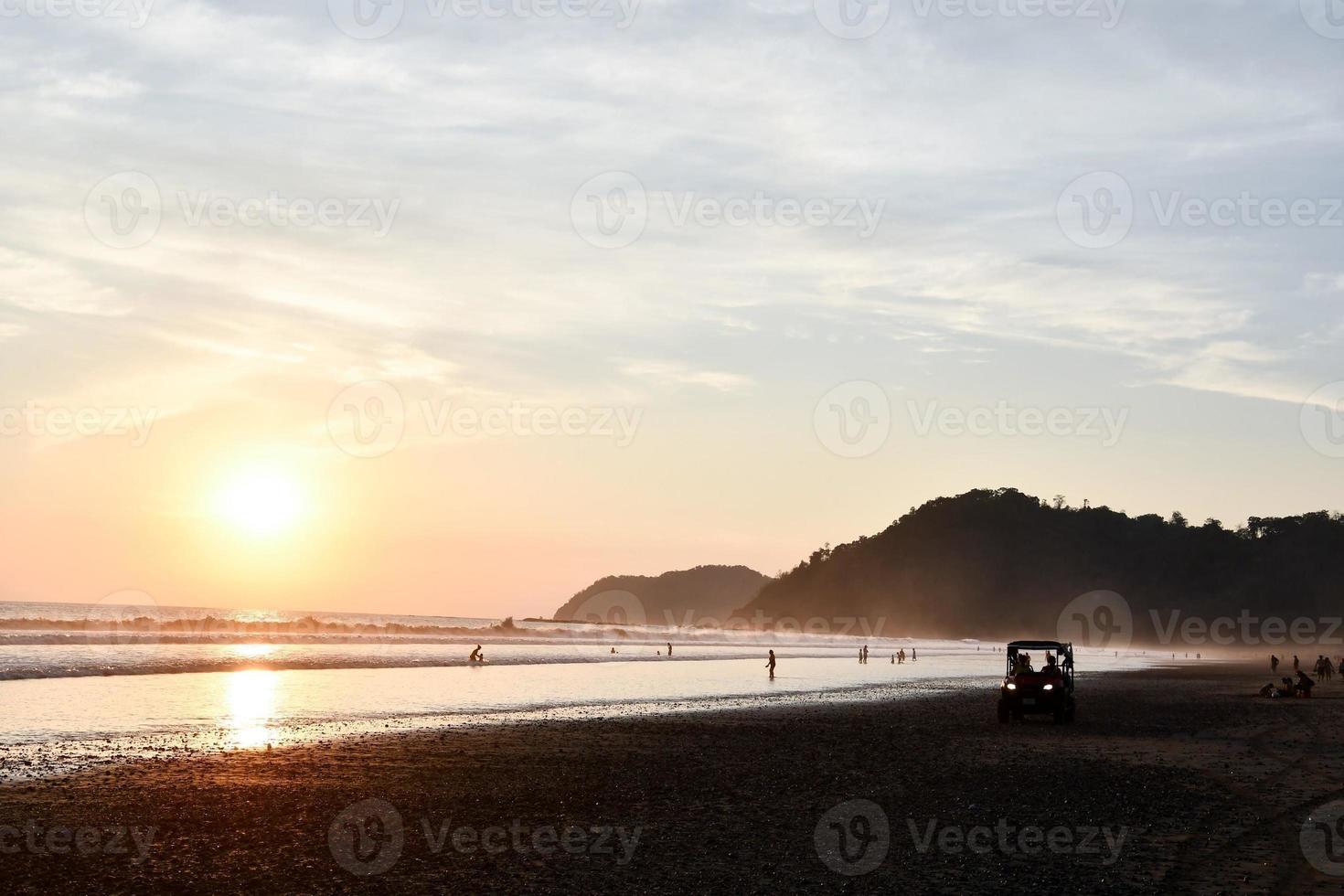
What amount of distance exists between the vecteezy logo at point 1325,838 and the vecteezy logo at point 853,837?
5142 mm

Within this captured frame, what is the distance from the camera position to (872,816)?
16938mm

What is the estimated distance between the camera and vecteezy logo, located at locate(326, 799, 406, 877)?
13512 mm

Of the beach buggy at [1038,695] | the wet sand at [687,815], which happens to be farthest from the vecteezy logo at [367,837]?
the beach buggy at [1038,695]

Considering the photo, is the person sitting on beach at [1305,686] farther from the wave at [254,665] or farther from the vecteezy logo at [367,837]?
the vecteezy logo at [367,837]

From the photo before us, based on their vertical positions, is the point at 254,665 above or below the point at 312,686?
above

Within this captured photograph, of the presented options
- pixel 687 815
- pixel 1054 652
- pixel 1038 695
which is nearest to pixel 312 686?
pixel 1038 695

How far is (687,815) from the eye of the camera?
1706 centimetres

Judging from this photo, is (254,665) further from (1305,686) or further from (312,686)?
(1305,686)

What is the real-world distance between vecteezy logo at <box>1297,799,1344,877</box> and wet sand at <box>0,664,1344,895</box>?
0.23 metres

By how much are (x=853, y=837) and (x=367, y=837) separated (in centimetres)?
658

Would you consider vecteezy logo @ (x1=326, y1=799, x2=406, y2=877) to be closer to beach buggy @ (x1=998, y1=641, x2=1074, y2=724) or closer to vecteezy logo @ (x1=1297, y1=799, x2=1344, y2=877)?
vecteezy logo @ (x1=1297, y1=799, x2=1344, y2=877)

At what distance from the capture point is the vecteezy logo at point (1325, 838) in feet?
43.9

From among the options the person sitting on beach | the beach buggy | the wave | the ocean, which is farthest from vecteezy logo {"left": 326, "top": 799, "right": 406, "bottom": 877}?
the person sitting on beach

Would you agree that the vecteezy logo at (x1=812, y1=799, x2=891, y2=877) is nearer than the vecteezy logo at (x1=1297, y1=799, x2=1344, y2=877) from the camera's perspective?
No
